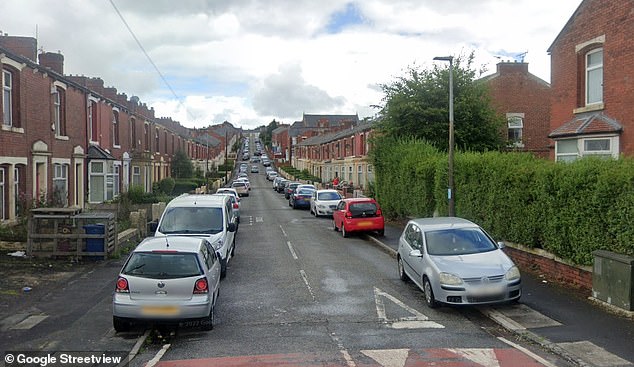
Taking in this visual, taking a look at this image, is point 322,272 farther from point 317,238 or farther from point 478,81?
point 478,81

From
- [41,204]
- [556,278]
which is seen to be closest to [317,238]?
[41,204]

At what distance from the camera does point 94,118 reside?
29.1 metres

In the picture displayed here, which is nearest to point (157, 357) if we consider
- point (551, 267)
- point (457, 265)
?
point (457, 265)

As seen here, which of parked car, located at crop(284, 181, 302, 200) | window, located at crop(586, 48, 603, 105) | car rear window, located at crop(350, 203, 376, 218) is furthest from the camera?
parked car, located at crop(284, 181, 302, 200)

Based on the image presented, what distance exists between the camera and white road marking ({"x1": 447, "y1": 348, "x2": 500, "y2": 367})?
25.1 ft

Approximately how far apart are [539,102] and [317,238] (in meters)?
17.5

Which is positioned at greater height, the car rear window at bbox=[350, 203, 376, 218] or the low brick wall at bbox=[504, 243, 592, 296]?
the car rear window at bbox=[350, 203, 376, 218]

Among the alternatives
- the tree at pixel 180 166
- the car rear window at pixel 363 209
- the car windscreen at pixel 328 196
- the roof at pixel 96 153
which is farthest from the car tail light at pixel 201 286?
the tree at pixel 180 166

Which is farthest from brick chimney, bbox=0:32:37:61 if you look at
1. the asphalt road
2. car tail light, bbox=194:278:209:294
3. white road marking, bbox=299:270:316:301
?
car tail light, bbox=194:278:209:294

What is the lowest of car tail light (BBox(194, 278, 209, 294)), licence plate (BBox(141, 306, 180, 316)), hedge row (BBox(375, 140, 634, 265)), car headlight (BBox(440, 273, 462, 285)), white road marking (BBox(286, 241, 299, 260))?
white road marking (BBox(286, 241, 299, 260))

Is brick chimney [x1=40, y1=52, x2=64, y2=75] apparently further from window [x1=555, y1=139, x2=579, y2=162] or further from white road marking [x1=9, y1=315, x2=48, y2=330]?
window [x1=555, y1=139, x2=579, y2=162]

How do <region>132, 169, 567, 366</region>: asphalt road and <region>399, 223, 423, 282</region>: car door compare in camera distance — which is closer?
<region>132, 169, 567, 366</region>: asphalt road

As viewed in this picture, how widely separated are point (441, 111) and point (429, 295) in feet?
57.8

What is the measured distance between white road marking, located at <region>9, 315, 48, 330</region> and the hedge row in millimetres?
10122
